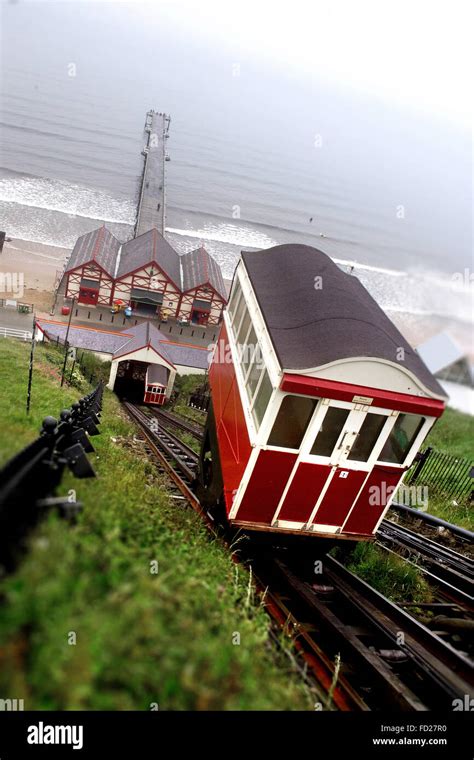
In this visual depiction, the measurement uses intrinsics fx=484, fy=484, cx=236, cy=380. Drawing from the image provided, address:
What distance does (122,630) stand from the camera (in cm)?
277

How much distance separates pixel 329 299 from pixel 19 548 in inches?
246

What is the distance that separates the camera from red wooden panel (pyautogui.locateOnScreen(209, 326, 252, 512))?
22.7ft

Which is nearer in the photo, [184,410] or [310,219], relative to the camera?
[184,410]

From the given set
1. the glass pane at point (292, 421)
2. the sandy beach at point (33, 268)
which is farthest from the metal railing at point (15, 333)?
the glass pane at point (292, 421)

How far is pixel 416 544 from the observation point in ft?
28.1

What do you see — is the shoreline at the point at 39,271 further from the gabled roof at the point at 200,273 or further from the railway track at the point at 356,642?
the railway track at the point at 356,642

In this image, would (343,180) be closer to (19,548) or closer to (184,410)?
(184,410)

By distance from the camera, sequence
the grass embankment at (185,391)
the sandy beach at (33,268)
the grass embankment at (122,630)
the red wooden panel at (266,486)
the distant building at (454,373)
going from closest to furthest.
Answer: the grass embankment at (122,630) → the red wooden panel at (266,486) → the grass embankment at (185,391) → the distant building at (454,373) → the sandy beach at (33,268)

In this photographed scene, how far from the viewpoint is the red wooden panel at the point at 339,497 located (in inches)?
265

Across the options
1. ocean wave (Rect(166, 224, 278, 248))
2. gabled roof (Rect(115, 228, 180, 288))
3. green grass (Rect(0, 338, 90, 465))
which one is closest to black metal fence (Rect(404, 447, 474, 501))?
green grass (Rect(0, 338, 90, 465))

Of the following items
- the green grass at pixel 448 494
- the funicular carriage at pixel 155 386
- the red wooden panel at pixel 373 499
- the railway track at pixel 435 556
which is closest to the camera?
the red wooden panel at pixel 373 499

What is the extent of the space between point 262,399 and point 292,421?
0.60 m

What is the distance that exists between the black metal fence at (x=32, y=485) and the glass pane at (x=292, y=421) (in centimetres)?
252

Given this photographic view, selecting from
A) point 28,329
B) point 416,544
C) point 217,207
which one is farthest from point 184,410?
point 217,207
